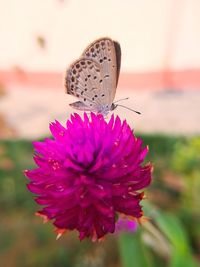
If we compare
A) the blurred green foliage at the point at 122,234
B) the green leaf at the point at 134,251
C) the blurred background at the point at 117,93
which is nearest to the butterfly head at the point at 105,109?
the blurred green foliage at the point at 122,234

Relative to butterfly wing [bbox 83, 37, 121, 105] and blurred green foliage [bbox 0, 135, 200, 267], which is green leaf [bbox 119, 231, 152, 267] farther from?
butterfly wing [bbox 83, 37, 121, 105]

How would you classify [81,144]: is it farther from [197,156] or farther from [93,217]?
[197,156]

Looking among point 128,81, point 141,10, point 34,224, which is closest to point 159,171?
point 34,224

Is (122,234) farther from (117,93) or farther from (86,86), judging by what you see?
(117,93)

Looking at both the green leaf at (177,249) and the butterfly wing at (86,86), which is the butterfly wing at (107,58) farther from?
the green leaf at (177,249)

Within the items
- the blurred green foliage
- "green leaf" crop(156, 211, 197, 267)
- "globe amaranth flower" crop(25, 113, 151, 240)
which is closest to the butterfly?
"globe amaranth flower" crop(25, 113, 151, 240)

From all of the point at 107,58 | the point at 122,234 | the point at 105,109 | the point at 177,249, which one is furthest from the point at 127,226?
the point at 107,58
